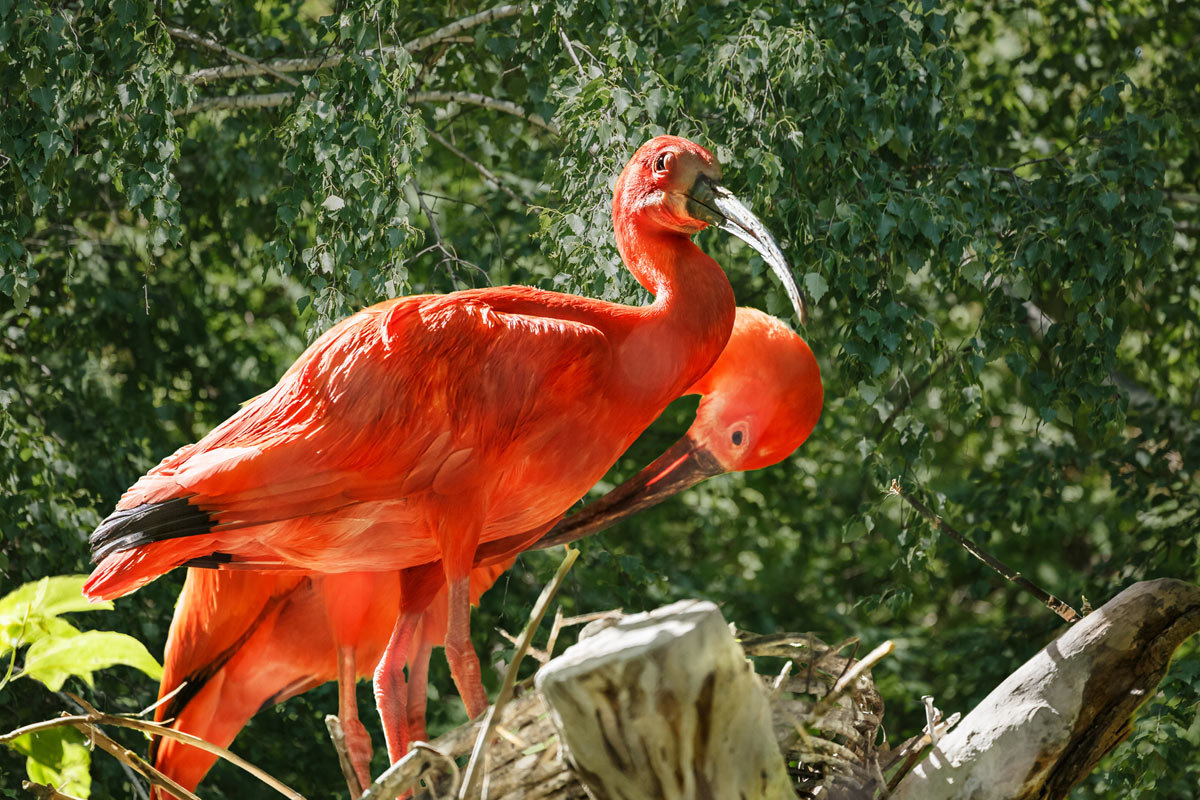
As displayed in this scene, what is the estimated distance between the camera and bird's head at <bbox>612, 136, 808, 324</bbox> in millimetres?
2795

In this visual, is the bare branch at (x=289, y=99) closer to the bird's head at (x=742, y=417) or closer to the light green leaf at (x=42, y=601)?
the bird's head at (x=742, y=417)

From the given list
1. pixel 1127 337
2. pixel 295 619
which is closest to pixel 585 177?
pixel 295 619

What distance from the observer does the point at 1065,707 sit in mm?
2311

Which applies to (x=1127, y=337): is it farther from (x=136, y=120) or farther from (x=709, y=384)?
(x=136, y=120)

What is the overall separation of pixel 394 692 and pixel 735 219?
1.21 m

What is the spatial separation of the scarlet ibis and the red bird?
203 millimetres

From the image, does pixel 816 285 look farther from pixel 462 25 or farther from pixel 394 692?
pixel 462 25

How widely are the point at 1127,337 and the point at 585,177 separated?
394cm

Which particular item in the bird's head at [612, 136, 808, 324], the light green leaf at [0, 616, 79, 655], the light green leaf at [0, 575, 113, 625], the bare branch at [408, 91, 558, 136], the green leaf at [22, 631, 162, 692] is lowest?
the green leaf at [22, 631, 162, 692]

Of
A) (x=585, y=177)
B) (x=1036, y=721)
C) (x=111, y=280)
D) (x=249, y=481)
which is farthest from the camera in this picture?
(x=111, y=280)

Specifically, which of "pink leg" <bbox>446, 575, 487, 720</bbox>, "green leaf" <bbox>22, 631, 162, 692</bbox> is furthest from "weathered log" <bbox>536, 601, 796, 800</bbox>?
"pink leg" <bbox>446, 575, 487, 720</bbox>

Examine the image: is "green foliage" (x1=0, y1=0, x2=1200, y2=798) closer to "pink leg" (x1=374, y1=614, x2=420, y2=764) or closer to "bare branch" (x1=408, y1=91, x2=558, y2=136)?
"bare branch" (x1=408, y1=91, x2=558, y2=136)

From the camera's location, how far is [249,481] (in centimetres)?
254

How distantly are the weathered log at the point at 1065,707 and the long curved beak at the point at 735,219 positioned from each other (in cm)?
80
